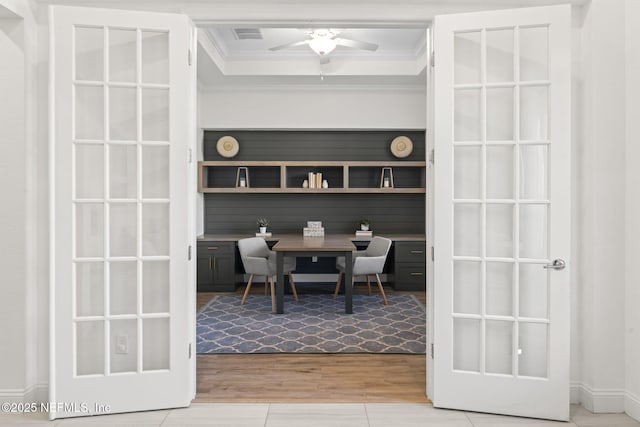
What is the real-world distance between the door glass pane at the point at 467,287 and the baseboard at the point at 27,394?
2.73 meters

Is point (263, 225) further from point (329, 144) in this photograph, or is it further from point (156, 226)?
point (156, 226)

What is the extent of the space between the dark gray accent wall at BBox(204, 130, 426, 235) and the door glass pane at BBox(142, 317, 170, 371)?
15.2ft

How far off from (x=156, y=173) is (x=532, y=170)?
238 cm

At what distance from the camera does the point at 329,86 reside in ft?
24.1

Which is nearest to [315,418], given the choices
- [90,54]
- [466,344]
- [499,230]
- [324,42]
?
[466,344]

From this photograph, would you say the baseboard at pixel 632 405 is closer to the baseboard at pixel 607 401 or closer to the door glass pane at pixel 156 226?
the baseboard at pixel 607 401

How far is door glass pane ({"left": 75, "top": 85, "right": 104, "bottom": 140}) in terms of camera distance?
3.02 meters

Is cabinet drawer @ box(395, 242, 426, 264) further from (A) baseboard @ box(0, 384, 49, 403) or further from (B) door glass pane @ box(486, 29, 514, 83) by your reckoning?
(A) baseboard @ box(0, 384, 49, 403)

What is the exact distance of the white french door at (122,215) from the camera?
296 centimetres

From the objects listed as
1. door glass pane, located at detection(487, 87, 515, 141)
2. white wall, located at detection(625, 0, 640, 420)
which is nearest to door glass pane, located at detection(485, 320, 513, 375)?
white wall, located at detection(625, 0, 640, 420)

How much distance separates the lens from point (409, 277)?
696 cm

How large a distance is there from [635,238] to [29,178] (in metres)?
3.87

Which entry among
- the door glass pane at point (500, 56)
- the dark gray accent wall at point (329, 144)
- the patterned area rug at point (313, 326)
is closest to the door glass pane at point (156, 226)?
the patterned area rug at point (313, 326)

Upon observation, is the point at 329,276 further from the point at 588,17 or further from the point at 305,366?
the point at 588,17
